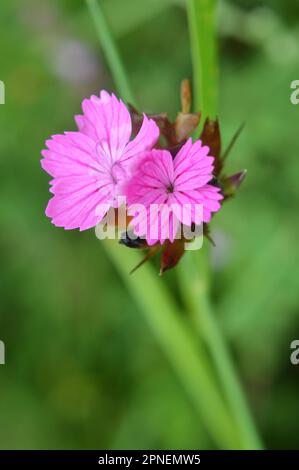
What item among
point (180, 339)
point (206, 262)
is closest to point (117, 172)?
point (206, 262)

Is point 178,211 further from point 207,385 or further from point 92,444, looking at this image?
point 92,444

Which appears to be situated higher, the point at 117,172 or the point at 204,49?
the point at 204,49

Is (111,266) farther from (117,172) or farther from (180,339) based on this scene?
(117,172)

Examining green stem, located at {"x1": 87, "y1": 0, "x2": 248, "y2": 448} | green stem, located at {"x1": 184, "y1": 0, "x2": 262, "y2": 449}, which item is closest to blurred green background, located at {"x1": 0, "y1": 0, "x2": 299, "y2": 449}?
green stem, located at {"x1": 87, "y1": 0, "x2": 248, "y2": 448}

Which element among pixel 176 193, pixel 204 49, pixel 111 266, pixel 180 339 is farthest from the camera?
pixel 111 266

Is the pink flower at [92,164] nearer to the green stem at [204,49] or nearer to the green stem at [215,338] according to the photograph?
the green stem at [204,49]

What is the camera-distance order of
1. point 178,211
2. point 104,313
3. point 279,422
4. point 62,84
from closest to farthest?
point 178,211 < point 279,422 < point 104,313 < point 62,84
